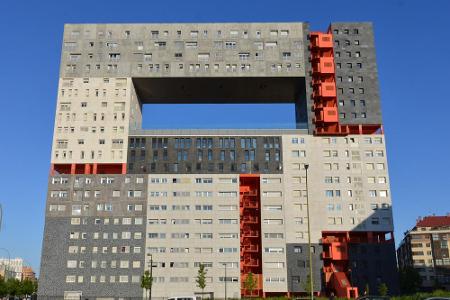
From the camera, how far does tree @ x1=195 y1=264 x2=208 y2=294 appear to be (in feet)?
266

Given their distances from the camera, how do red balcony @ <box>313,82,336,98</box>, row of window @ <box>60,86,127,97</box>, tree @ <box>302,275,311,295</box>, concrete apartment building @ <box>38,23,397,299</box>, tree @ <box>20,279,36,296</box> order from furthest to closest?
tree @ <box>20,279,36,296</box>
row of window @ <box>60,86,127,97</box>
red balcony @ <box>313,82,336,98</box>
concrete apartment building @ <box>38,23,397,299</box>
tree @ <box>302,275,311,295</box>

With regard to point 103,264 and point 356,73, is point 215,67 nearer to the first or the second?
point 356,73

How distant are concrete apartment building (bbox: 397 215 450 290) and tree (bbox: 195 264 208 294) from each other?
80800 mm

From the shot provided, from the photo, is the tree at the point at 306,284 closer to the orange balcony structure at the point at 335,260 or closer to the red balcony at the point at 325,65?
the orange balcony structure at the point at 335,260

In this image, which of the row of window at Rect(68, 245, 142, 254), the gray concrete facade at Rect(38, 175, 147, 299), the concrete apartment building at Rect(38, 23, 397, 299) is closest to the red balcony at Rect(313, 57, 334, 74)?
the concrete apartment building at Rect(38, 23, 397, 299)

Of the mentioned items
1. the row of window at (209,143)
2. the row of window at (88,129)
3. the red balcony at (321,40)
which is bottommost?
the row of window at (209,143)

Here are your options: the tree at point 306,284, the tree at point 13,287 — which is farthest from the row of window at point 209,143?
the tree at point 13,287

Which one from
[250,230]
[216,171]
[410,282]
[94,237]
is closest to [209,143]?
[216,171]

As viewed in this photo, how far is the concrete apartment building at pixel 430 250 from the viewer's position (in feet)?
440

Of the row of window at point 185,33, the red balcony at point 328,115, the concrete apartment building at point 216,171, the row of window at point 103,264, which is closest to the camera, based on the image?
the concrete apartment building at point 216,171

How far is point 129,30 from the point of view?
98.6m

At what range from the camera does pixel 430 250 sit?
14025 cm

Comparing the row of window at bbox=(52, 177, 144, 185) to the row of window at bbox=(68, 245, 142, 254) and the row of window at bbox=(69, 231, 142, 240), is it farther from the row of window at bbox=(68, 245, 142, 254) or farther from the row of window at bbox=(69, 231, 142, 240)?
the row of window at bbox=(68, 245, 142, 254)

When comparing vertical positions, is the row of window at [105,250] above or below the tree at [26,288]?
above
